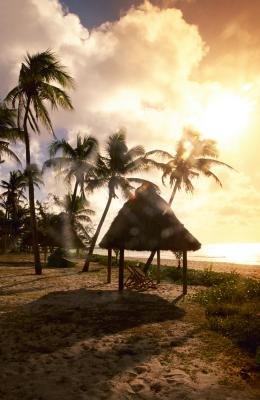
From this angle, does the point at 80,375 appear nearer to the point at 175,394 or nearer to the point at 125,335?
the point at 175,394

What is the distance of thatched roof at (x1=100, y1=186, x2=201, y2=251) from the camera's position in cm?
1410

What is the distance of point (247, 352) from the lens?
7328mm

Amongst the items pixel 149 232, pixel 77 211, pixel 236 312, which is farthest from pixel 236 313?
pixel 77 211

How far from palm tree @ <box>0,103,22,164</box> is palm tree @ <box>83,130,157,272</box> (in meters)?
4.78

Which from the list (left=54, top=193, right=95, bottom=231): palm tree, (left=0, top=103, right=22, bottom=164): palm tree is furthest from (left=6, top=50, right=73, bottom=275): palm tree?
(left=54, top=193, right=95, bottom=231): palm tree

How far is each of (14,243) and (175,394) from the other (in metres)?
35.1

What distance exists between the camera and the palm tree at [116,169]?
867 inches

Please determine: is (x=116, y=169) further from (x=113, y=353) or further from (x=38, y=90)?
(x=113, y=353)

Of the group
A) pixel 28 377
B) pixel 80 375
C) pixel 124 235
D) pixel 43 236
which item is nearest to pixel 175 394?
pixel 80 375

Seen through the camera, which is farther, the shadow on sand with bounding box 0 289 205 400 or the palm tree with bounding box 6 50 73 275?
the palm tree with bounding box 6 50 73 275

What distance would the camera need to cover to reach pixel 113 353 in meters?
7.11

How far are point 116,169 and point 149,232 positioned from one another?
8.48 meters

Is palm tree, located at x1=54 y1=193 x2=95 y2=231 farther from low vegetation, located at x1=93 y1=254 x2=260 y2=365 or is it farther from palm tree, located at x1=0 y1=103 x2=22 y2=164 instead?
low vegetation, located at x1=93 y1=254 x2=260 y2=365

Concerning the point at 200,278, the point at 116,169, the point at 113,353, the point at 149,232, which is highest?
the point at 116,169
